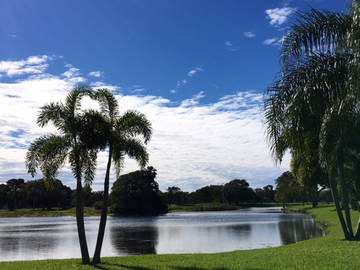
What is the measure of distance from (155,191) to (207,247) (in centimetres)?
9330

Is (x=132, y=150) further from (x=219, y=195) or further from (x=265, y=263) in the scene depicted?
(x=219, y=195)

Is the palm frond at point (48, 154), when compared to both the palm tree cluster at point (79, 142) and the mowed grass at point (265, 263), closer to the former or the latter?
the palm tree cluster at point (79, 142)

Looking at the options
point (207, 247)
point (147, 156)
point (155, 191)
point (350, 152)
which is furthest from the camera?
point (155, 191)

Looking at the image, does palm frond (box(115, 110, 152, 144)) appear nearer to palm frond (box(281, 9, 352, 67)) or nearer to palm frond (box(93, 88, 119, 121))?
palm frond (box(93, 88, 119, 121))

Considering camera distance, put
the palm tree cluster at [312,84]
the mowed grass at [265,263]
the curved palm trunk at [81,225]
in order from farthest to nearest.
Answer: the curved palm trunk at [81,225] < the mowed grass at [265,263] < the palm tree cluster at [312,84]

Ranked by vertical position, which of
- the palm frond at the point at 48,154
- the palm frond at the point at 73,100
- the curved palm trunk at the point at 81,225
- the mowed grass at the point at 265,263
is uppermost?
the palm frond at the point at 73,100

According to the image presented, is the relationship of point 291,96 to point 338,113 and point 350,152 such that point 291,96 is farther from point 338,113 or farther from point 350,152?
point 350,152

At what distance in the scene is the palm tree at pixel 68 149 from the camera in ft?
67.9

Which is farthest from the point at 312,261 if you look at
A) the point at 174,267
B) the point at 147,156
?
the point at 147,156

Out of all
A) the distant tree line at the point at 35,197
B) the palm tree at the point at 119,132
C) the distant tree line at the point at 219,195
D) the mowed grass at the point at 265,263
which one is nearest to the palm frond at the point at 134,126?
the palm tree at the point at 119,132

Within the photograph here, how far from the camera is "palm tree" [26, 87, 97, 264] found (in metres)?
20.7

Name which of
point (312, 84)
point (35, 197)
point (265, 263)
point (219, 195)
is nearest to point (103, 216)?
point (265, 263)

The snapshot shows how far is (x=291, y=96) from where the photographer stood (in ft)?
45.0

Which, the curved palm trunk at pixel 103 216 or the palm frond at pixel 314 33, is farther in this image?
the curved palm trunk at pixel 103 216
